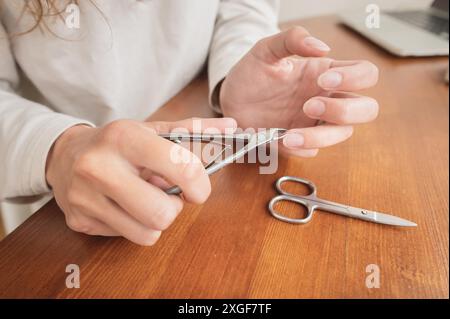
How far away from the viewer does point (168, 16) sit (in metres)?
0.48

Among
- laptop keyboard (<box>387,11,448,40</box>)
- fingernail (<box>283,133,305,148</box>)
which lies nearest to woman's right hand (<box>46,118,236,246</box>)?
fingernail (<box>283,133,305,148</box>)

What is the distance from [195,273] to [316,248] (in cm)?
10

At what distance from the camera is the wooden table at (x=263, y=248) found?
0.83 feet

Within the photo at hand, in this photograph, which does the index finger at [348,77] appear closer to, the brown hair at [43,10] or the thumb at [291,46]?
the thumb at [291,46]

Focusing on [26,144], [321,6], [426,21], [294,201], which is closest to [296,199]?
[294,201]

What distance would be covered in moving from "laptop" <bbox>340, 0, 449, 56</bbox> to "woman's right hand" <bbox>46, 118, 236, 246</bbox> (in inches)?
26.4

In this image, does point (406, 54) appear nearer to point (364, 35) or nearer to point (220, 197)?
point (364, 35)

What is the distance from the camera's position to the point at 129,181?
23cm

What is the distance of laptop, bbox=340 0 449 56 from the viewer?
0.74m

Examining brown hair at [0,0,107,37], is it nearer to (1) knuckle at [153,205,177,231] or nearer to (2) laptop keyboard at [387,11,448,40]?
(1) knuckle at [153,205,177,231]

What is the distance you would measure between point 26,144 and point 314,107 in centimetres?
26

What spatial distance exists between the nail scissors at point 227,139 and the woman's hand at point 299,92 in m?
0.02

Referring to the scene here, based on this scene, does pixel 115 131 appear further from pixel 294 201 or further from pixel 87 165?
pixel 294 201
